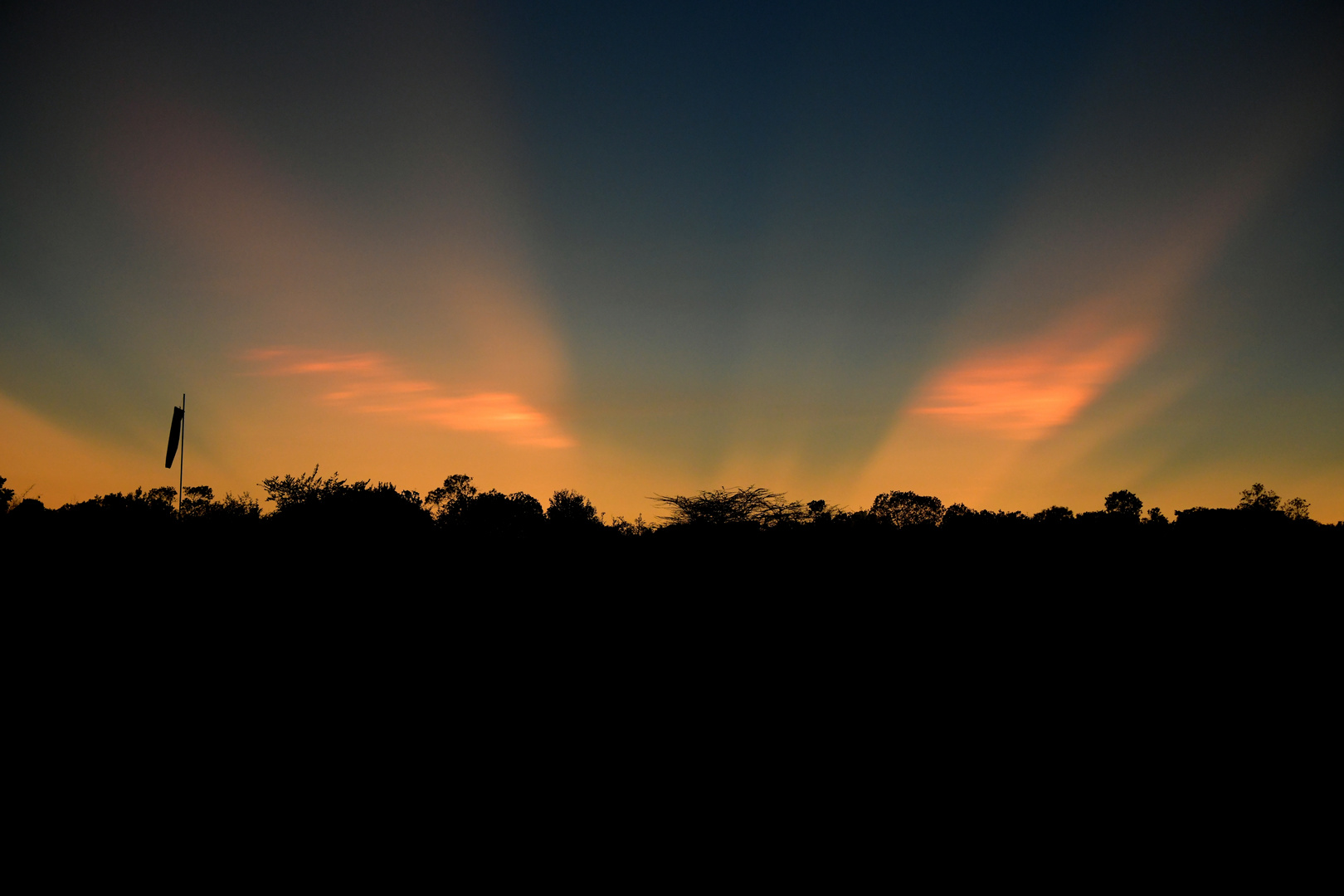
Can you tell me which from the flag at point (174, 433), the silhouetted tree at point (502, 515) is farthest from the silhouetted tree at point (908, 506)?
the flag at point (174, 433)

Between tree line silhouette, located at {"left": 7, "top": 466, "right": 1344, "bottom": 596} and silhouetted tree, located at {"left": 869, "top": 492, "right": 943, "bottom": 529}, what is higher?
silhouetted tree, located at {"left": 869, "top": 492, "right": 943, "bottom": 529}

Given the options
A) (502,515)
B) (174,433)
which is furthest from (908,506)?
(174,433)

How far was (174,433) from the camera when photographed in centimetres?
2903

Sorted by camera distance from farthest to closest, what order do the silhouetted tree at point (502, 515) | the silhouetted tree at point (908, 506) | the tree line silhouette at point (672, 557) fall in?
the silhouetted tree at point (908, 506)
the silhouetted tree at point (502, 515)
the tree line silhouette at point (672, 557)

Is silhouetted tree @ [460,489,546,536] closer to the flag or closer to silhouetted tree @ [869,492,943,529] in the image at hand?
the flag

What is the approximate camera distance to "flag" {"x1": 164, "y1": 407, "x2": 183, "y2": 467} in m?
28.4

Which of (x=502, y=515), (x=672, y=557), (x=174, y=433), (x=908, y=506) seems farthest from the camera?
(x=908, y=506)

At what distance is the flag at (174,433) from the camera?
2843cm

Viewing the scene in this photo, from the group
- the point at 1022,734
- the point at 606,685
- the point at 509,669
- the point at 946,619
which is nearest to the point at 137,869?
the point at 509,669

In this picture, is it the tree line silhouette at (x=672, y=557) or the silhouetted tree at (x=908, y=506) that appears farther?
the silhouetted tree at (x=908, y=506)

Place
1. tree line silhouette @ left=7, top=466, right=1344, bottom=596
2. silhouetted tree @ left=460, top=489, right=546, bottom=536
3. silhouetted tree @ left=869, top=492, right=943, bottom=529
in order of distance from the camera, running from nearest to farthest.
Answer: tree line silhouette @ left=7, top=466, right=1344, bottom=596, silhouetted tree @ left=460, top=489, right=546, bottom=536, silhouetted tree @ left=869, top=492, right=943, bottom=529

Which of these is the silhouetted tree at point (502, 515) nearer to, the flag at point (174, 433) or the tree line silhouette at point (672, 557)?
the tree line silhouette at point (672, 557)

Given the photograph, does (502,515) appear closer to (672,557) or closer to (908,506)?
(672,557)

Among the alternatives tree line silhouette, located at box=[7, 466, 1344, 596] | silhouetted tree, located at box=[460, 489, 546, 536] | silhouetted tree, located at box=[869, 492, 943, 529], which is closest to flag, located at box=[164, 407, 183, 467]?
tree line silhouette, located at box=[7, 466, 1344, 596]
